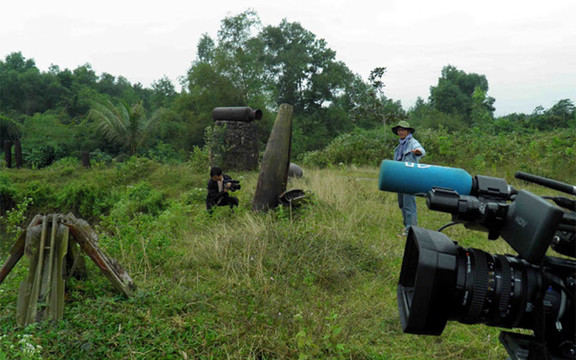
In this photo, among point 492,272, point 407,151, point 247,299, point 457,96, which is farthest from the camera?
point 457,96

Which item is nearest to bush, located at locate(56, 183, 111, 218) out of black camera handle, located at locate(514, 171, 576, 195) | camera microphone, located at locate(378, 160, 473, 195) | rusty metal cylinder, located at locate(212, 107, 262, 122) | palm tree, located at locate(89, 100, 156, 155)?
rusty metal cylinder, located at locate(212, 107, 262, 122)

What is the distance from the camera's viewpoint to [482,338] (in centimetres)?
305

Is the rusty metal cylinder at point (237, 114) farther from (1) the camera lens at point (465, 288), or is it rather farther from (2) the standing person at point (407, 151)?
(1) the camera lens at point (465, 288)

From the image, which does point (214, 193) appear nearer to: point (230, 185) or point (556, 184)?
point (230, 185)

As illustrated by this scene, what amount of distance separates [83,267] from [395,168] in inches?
121

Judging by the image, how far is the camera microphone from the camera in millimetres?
1440

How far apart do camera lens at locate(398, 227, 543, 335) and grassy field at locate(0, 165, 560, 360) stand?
4.26 feet

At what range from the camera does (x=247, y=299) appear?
132 inches

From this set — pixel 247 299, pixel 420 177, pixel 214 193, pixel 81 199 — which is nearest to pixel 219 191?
pixel 214 193

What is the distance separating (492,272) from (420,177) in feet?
1.37

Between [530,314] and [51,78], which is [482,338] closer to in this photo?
[530,314]

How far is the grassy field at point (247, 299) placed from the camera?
270cm

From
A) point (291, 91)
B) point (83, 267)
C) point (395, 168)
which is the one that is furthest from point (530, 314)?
point (291, 91)

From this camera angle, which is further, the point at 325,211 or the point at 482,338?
the point at 325,211
